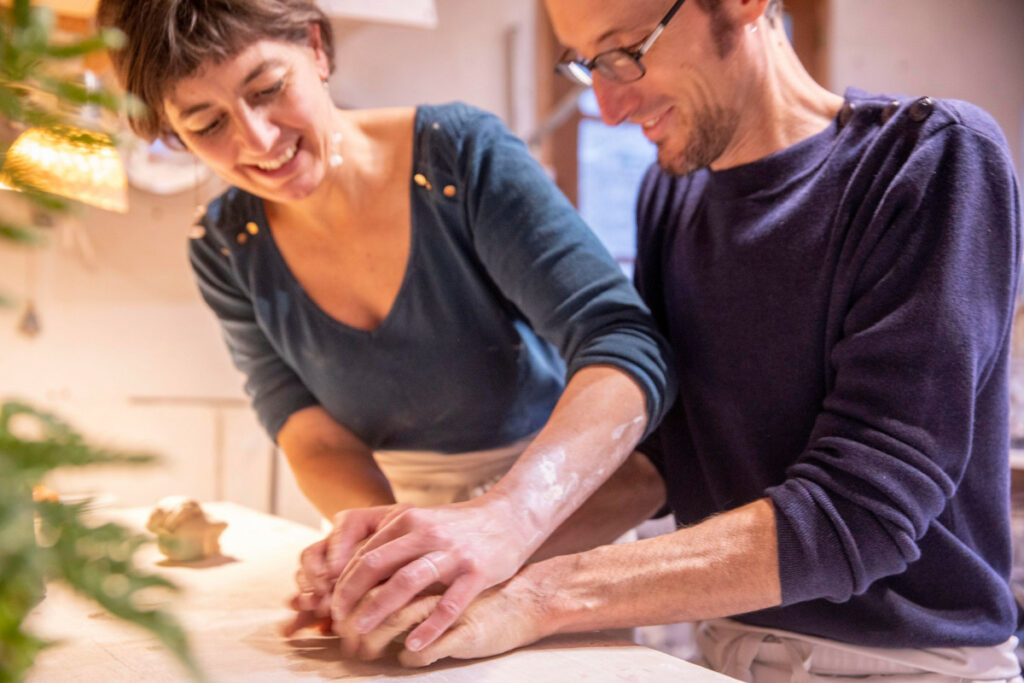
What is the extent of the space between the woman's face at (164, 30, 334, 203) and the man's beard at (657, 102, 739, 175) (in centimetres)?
47

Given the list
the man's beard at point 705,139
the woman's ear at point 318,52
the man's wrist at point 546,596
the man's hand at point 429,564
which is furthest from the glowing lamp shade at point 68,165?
the man's beard at point 705,139

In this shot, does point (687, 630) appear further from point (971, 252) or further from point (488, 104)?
point (488, 104)

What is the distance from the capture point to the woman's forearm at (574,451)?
0.94 m

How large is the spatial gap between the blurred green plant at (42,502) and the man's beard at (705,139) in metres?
0.85

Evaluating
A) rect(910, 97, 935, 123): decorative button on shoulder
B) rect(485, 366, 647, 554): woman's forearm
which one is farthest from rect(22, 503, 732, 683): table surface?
rect(910, 97, 935, 123): decorative button on shoulder

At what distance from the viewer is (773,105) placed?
1.11 m

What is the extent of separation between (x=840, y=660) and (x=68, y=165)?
1.21m

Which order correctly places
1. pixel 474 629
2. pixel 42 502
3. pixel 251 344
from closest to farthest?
pixel 42 502
pixel 474 629
pixel 251 344

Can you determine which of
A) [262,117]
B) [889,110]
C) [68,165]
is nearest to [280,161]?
[262,117]

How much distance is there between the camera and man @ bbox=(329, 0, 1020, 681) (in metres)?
0.89

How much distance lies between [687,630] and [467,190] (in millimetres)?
1628

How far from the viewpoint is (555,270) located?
3.57ft

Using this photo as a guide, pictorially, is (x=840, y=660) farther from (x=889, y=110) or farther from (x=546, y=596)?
(x=889, y=110)

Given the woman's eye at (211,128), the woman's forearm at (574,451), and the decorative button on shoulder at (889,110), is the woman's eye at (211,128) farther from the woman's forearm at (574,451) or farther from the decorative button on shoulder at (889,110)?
the decorative button on shoulder at (889,110)
